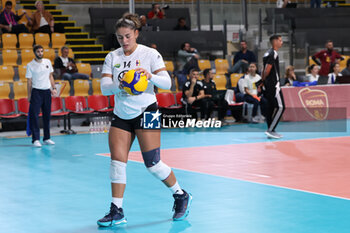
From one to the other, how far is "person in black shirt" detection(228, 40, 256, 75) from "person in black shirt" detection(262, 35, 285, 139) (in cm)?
705

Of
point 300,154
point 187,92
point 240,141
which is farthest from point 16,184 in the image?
point 187,92

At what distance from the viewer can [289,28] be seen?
21.0 metres

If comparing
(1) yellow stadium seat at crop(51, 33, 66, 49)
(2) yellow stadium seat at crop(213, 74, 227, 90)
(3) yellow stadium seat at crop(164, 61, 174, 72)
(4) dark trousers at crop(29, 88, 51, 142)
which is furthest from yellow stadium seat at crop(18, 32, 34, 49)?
(4) dark trousers at crop(29, 88, 51, 142)

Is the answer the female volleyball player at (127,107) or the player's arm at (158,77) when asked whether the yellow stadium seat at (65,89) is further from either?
the player's arm at (158,77)

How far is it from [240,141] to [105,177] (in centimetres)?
489

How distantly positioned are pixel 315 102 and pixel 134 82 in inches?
520

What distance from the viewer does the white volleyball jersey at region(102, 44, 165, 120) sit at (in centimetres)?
588

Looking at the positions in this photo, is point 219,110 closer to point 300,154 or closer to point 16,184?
point 300,154

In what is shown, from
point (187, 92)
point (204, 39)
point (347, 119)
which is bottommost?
point (347, 119)

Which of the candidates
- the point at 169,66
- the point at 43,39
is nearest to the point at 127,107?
the point at 169,66

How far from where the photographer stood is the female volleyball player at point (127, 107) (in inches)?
229

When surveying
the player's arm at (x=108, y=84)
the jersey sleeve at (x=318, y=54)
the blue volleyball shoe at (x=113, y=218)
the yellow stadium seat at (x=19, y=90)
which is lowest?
the blue volleyball shoe at (x=113, y=218)

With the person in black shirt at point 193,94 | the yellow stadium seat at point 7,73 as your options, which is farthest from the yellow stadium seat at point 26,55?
the person in black shirt at point 193,94

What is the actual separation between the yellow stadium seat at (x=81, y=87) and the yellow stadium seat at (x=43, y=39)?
9.64 feet
